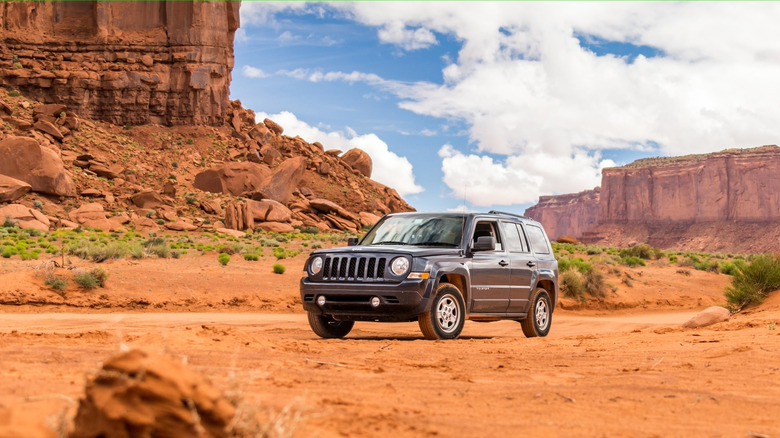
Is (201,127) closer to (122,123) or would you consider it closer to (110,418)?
(122,123)

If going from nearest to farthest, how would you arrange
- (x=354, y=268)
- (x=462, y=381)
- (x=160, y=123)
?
(x=462, y=381)
(x=354, y=268)
(x=160, y=123)

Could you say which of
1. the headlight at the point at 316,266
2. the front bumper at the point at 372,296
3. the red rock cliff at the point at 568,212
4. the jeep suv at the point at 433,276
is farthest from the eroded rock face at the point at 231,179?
the red rock cliff at the point at 568,212

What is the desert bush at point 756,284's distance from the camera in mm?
20266

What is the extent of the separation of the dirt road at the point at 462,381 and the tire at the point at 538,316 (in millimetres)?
1859

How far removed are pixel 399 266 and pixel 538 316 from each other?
3865 mm

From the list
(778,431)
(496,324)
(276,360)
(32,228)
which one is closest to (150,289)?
(496,324)

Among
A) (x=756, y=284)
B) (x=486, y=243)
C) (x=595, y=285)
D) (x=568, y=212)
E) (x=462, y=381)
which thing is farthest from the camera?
(x=568, y=212)

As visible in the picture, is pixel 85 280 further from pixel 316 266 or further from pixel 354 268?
pixel 354 268

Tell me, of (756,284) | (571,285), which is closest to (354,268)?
(756,284)

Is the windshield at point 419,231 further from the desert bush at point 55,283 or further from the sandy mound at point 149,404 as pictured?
the desert bush at point 55,283

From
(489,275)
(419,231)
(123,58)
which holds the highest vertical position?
(123,58)

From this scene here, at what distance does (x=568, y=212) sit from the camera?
580 feet

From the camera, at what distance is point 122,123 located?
80.2 meters

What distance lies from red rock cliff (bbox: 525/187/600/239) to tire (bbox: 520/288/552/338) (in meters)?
152
